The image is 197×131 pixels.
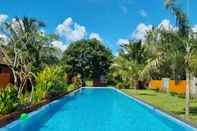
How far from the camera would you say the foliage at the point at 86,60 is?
52.6m

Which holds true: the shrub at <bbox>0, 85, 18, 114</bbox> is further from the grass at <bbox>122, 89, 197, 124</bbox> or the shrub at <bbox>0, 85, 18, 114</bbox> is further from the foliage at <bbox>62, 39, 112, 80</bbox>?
the foliage at <bbox>62, 39, 112, 80</bbox>

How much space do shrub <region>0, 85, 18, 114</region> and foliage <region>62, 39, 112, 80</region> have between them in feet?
124

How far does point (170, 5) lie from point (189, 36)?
1.44 metres

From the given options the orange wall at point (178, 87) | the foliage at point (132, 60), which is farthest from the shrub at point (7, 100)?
the foliage at point (132, 60)

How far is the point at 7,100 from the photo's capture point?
13.3m

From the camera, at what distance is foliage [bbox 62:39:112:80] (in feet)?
173

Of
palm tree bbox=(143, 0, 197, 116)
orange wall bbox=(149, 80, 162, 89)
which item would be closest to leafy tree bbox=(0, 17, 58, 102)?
palm tree bbox=(143, 0, 197, 116)

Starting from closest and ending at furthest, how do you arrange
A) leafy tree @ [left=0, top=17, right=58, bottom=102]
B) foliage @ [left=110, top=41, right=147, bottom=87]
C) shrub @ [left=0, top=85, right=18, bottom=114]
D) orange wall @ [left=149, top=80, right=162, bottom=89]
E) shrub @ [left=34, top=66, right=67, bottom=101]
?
shrub @ [left=0, top=85, right=18, bottom=114]
shrub @ [left=34, top=66, right=67, bottom=101]
leafy tree @ [left=0, top=17, right=58, bottom=102]
foliage @ [left=110, top=41, right=147, bottom=87]
orange wall @ [left=149, top=80, right=162, bottom=89]

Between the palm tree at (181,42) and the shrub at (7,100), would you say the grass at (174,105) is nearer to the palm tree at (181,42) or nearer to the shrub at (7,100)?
the palm tree at (181,42)

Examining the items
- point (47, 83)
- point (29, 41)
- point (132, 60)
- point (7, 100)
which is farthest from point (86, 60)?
point (7, 100)

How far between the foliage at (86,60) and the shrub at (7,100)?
3788 centimetres

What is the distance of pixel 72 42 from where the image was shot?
55.8m

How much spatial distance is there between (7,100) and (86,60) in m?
39.9

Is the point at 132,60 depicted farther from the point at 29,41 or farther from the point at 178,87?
the point at 29,41
